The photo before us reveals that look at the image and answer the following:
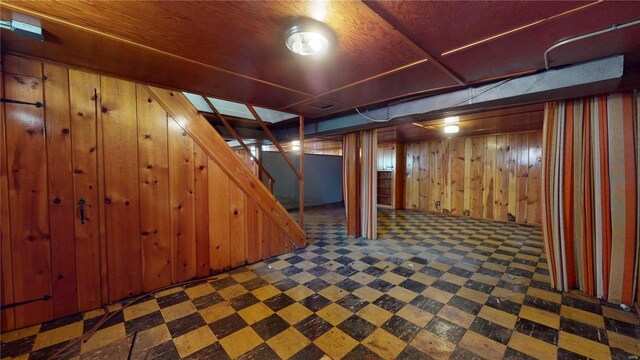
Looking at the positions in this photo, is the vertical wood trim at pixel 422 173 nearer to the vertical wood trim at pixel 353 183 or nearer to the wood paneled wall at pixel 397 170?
the wood paneled wall at pixel 397 170

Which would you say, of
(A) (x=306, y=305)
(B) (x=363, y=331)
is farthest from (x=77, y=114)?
(B) (x=363, y=331)

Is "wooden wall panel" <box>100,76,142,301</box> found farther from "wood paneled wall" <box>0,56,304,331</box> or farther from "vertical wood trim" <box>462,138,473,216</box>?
"vertical wood trim" <box>462,138,473,216</box>

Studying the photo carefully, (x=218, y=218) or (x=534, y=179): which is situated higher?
(x=534, y=179)

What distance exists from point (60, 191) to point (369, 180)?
3601 millimetres

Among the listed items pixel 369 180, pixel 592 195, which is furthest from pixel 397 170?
pixel 592 195

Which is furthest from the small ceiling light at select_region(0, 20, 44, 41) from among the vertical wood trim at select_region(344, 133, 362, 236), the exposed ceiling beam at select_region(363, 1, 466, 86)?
the vertical wood trim at select_region(344, 133, 362, 236)

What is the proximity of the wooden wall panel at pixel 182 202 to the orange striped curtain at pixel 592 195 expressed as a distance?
12.0 ft

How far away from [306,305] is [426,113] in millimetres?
2441

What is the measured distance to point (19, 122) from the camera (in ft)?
5.58

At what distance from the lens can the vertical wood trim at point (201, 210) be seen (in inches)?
99.0

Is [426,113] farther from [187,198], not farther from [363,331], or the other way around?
[187,198]

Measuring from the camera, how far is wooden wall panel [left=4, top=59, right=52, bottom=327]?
169cm

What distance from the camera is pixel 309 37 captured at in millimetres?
1407

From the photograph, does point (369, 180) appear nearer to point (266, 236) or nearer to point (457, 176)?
point (266, 236)
